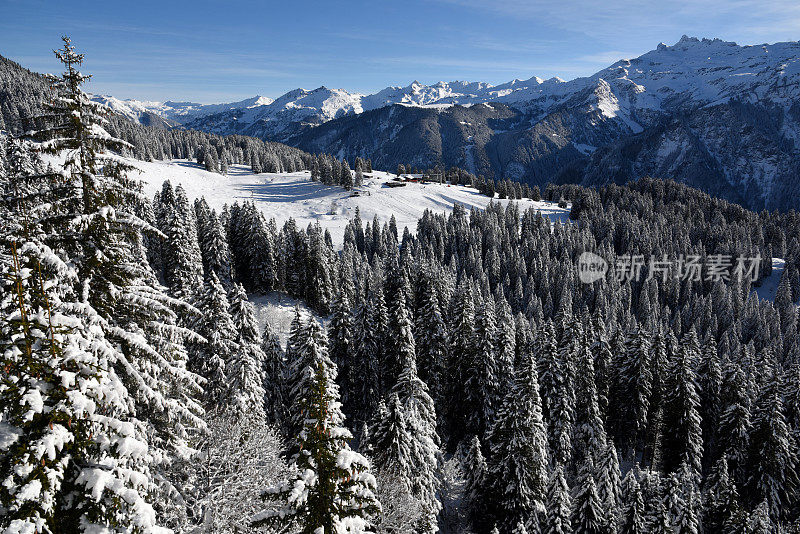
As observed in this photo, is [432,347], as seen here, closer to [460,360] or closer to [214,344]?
[460,360]

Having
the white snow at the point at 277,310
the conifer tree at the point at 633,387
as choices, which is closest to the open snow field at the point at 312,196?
the white snow at the point at 277,310

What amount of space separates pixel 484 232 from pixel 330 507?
133527 millimetres

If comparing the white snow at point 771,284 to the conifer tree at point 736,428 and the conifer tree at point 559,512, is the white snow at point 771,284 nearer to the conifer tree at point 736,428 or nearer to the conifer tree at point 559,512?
the conifer tree at point 736,428

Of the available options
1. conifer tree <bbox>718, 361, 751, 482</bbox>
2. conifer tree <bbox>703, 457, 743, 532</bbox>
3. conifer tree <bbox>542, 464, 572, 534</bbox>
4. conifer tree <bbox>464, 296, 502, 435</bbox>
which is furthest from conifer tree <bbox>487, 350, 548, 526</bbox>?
conifer tree <bbox>718, 361, 751, 482</bbox>

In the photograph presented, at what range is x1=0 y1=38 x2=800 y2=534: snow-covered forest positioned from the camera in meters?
7.70

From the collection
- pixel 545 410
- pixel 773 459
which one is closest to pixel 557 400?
pixel 545 410

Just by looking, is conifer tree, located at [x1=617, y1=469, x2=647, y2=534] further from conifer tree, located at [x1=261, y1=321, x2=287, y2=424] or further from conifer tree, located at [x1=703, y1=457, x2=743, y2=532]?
conifer tree, located at [x1=261, y1=321, x2=287, y2=424]

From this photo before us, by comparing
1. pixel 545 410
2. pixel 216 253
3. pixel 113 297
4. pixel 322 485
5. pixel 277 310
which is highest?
pixel 113 297

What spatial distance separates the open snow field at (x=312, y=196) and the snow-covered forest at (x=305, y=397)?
169 ft

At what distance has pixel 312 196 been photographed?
6196 inches

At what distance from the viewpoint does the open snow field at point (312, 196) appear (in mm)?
137500

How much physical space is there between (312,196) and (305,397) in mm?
138974

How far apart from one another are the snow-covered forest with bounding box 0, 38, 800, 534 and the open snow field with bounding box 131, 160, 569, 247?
169ft

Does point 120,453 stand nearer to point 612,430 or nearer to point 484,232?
point 612,430
